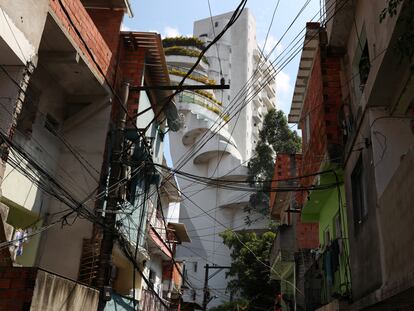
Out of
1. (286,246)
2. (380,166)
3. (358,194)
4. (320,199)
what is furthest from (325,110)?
(286,246)

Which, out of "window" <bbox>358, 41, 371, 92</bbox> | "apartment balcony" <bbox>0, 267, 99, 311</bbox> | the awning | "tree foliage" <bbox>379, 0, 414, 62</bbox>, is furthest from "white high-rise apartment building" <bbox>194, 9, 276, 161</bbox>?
"tree foliage" <bbox>379, 0, 414, 62</bbox>

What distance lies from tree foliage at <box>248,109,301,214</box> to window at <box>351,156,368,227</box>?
36956mm

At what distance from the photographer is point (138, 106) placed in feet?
46.6

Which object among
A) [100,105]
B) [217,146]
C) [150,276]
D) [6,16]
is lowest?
[150,276]

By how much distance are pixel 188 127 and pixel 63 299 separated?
140ft

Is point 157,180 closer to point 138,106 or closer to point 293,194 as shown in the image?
point 138,106

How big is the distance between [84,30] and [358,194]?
24.1ft

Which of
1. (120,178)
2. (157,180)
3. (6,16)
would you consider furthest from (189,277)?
(6,16)

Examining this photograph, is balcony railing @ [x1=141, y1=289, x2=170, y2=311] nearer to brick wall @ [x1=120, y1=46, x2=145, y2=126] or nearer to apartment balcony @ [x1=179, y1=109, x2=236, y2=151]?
brick wall @ [x1=120, y1=46, x2=145, y2=126]

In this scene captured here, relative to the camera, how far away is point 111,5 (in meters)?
14.0

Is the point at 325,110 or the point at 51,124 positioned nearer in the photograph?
the point at 325,110

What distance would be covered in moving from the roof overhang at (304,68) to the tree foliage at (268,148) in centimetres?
2910

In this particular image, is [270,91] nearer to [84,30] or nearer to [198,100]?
[198,100]

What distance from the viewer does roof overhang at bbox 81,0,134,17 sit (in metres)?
13.8
